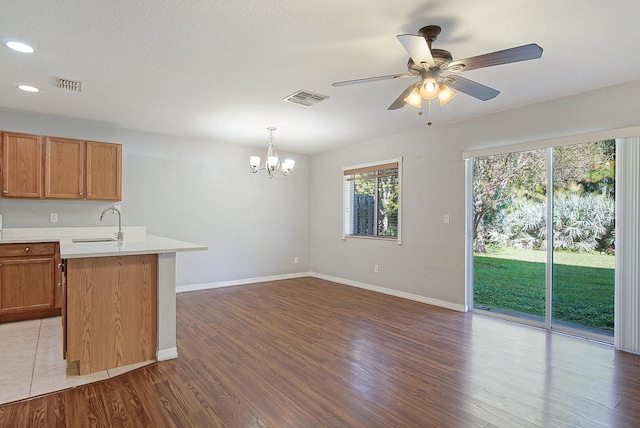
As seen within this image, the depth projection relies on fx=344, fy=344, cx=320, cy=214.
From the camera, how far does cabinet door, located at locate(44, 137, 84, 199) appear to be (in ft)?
13.8

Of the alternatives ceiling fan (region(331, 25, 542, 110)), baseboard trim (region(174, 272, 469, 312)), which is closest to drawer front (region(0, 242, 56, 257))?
baseboard trim (region(174, 272, 469, 312))

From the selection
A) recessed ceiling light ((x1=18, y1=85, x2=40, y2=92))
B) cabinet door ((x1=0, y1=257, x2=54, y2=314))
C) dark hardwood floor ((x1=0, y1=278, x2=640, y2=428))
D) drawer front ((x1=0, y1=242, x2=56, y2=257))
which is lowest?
dark hardwood floor ((x1=0, y1=278, x2=640, y2=428))

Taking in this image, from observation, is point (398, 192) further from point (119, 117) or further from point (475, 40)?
point (119, 117)

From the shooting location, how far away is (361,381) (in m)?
2.51

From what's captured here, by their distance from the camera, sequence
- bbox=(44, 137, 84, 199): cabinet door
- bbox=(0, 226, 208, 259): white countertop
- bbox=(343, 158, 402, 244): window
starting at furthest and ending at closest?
bbox=(343, 158, 402, 244): window → bbox=(44, 137, 84, 199): cabinet door → bbox=(0, 226, 208, 259): white countertop

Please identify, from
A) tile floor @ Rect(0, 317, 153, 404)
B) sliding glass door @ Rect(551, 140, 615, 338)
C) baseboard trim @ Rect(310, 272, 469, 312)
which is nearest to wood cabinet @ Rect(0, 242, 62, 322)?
tile floor @ Rect(0, 317, 153, 404)

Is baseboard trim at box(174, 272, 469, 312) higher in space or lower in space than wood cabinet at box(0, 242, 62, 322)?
lower

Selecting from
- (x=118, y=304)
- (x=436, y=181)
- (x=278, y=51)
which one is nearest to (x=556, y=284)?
(x=436, y=181)

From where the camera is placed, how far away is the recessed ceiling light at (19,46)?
2.53 metres

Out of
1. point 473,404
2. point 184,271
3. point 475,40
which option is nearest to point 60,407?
point 473,404

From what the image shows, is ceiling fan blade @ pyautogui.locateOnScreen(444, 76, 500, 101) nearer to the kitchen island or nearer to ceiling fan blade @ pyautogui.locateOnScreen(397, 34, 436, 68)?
ceiling fan blade @ pyautogui.locateOnScreen(397, 34, 436, 68)

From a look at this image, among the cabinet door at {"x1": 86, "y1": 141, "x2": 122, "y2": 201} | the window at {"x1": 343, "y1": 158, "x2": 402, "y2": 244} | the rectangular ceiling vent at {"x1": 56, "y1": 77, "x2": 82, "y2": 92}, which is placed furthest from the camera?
the window at {"x1": 343, "y1": 158, "x2": 402, "y2": 244}

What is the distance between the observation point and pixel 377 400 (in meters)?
2.26

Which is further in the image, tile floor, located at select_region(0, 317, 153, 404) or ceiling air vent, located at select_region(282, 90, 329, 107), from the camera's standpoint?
ceiling air vent, located at select_region(282, 90, 329, 107)
